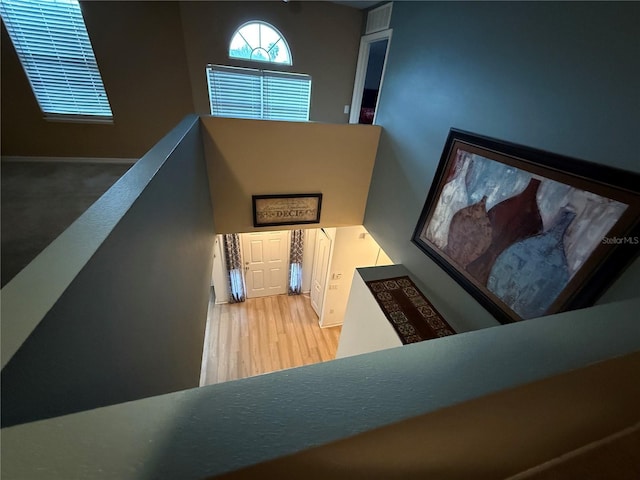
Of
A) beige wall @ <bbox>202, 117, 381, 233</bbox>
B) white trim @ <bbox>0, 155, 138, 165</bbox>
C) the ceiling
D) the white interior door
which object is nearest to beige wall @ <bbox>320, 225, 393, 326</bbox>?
the white interior door

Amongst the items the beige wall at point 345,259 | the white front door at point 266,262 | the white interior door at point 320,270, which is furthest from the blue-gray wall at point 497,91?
the white front door at point 266,262

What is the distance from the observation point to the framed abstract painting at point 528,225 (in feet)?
3.87

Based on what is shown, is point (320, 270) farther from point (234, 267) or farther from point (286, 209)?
point (286, 209)

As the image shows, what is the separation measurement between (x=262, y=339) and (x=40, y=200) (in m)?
3.10

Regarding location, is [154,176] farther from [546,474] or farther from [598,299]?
[598,299]

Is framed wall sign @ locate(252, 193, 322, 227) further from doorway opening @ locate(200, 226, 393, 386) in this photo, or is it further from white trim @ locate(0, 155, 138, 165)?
white trim @ locate(0, 155, 138, 165)

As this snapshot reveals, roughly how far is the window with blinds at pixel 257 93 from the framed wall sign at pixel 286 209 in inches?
51.4

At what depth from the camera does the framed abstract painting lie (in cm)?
118

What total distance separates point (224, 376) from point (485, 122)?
4048mm

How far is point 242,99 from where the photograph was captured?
3.77 metres

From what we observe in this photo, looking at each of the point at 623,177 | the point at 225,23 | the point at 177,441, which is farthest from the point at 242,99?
the point at 177,441
